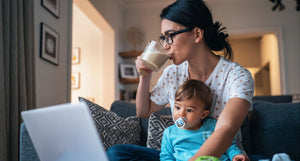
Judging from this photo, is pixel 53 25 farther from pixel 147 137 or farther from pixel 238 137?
pixel 238 137

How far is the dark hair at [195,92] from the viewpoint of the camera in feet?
4.57

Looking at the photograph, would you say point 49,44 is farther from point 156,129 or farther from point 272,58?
point 272,58

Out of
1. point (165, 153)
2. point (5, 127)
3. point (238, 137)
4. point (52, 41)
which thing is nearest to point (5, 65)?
point (5, 127)

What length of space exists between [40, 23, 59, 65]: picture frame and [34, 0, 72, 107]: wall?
0.04 m

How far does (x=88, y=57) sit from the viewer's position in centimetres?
602

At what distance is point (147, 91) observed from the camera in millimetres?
1533

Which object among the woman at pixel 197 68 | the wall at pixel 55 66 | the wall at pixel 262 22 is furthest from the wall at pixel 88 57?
the woman at pixel 197 68

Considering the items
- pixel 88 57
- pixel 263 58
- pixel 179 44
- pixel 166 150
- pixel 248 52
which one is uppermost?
pixel 248 52

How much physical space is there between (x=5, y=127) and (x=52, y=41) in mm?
1394

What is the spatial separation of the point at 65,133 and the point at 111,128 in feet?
3.09

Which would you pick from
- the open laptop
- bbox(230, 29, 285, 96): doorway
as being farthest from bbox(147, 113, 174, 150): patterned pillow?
bbox(230, 29, 285, 96): doorway

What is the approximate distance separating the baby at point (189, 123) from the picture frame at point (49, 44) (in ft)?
6.66

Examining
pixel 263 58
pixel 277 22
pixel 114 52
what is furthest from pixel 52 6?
pixel 263 58

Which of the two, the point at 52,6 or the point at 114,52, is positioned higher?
the point at 52,6
